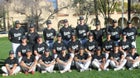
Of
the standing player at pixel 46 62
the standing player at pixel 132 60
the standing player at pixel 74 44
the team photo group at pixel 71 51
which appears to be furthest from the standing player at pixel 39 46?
the standing player at pixel 132 60

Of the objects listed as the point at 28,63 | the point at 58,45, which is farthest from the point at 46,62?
the point at 58,45

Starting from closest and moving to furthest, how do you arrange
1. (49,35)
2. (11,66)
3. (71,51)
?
(11,66)
(71,51)
(49,35)

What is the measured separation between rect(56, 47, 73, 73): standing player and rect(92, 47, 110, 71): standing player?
2.83 feet

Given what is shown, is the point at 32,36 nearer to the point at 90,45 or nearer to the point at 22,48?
the point at 22,48

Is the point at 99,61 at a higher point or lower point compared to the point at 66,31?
lower

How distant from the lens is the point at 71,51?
12.8m

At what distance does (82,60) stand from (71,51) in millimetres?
604

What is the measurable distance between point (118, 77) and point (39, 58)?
3000mm

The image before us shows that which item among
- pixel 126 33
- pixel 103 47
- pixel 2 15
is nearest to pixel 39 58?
pixel 103 47

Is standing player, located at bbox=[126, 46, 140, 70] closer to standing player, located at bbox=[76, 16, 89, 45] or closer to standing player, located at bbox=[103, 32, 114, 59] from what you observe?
standing player, located at bbox=[103, 32, 114, 59]

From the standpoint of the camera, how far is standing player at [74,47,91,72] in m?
12.4

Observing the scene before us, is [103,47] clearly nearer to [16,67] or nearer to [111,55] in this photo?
[111,55]

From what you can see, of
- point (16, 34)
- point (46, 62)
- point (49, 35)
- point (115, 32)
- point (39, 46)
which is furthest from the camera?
point (115, 32)

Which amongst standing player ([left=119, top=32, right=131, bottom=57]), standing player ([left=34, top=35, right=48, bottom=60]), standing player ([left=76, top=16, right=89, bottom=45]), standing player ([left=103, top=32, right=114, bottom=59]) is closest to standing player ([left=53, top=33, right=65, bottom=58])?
standing player ([left=34, top=35, right=48, bottom=60])
